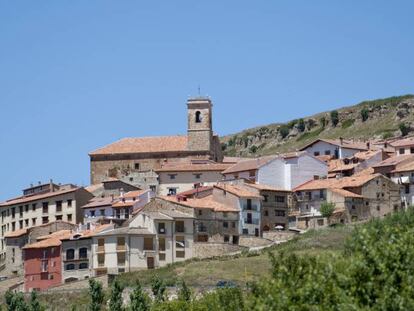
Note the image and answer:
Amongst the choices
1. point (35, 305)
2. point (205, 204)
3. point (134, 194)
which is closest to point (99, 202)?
point (134, 194)

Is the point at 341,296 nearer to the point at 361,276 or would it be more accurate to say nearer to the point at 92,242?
the point at 361,276

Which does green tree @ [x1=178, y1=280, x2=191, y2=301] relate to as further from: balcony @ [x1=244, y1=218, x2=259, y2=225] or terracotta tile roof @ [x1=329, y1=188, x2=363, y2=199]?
terracotta tile roof @ [x1=329, y1=188, x2=363, y2=199]

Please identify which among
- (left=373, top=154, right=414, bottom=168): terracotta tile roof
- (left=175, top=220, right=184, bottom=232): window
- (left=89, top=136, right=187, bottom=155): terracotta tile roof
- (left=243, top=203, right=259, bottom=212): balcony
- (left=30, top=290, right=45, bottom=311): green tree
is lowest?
(left=30, top=290, right=45, bottom=311): green tree

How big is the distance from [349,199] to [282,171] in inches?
392

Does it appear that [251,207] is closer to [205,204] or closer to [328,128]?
[205,204]

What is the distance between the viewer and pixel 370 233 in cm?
5134

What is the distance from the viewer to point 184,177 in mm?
118188

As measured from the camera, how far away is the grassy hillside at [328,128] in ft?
576

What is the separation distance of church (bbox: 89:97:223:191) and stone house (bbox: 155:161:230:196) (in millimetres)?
8819


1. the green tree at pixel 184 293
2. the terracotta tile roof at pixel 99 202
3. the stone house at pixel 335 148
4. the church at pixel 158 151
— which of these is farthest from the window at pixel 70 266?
the stone house at pixel 335 148

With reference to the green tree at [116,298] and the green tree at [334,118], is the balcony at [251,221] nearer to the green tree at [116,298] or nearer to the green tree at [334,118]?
the green tree at [116,298]

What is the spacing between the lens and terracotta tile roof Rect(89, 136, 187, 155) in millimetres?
131625

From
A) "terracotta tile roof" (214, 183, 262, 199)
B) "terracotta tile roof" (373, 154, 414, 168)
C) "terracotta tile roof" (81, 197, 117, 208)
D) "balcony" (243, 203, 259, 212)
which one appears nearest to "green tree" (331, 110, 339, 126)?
"terracotta tile roof" (373, 154, 414, 168)

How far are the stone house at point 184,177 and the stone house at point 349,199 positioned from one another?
10.9m
